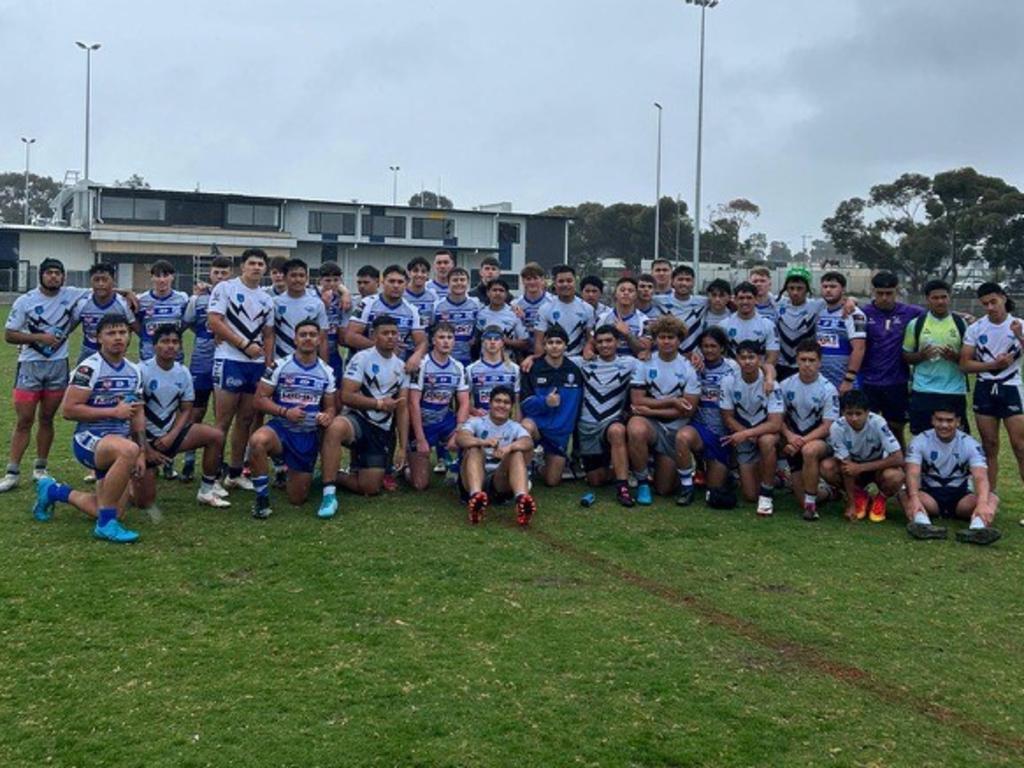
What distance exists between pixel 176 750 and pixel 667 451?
5.00 m

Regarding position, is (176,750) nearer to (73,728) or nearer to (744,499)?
(73,728)

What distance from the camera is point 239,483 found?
7512 mm

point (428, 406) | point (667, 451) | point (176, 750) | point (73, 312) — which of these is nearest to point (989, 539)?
point (667, 451)

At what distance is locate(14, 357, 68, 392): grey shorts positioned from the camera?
7250 millimetres

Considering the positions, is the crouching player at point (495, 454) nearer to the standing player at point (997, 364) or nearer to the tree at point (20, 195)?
the standing player at point (997, 364)

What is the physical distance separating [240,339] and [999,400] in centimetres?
579

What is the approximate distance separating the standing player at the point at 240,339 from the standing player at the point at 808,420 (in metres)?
4.10

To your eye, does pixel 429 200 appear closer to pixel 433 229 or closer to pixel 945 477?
pixel 433 229

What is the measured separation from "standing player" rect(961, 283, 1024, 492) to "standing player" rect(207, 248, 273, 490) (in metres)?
5.38

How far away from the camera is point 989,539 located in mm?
6336

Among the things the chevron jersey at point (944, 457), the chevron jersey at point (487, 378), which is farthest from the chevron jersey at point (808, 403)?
the chevron jersey at point (487, 378)

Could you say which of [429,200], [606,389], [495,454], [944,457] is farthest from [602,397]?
[429,200]

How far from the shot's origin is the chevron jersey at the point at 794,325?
8094mm

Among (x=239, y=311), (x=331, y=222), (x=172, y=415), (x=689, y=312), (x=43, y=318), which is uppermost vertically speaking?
(x=331, y=222)
